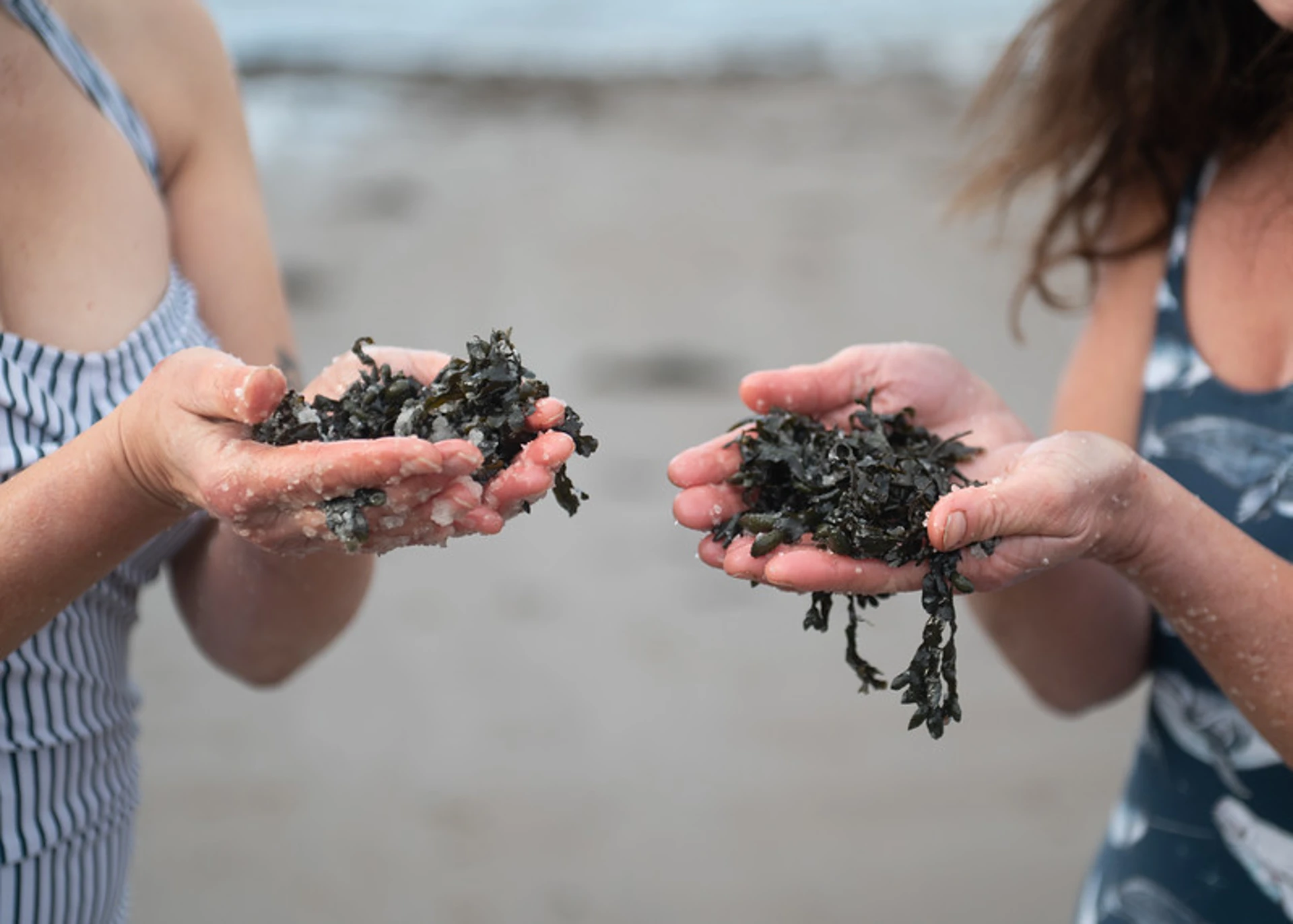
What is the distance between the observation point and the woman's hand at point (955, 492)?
1734 millimetres

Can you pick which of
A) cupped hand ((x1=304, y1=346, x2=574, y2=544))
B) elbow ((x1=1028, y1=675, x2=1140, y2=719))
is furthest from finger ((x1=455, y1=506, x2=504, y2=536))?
elbow ((x1=1028, y1=675, x2=1140, y2=719))

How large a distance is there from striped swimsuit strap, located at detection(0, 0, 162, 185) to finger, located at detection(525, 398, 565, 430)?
0.87m

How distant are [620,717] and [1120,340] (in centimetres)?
284

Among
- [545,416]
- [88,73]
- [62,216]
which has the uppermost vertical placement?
[88,73]

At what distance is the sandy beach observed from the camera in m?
4.06

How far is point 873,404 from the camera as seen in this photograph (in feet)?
7.86

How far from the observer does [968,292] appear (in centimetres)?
739

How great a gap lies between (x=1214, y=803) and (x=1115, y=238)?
118cm

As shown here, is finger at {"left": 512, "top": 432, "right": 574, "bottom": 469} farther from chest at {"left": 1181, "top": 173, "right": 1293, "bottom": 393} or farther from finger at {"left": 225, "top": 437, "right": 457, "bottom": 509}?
chest at {"left": 1181, "top": 173, "right": 1293, "bottom": 393}

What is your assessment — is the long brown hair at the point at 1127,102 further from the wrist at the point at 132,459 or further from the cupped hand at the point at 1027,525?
the wrist at the point at 132,459

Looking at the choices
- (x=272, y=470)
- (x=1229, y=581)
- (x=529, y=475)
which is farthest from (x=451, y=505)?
(x=1229, y=581)

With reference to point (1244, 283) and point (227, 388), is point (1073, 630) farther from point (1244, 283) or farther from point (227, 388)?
point (227, 388)

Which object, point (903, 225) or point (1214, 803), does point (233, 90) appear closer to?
point (1214, 803)

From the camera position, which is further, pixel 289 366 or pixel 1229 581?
pixel 289 366
